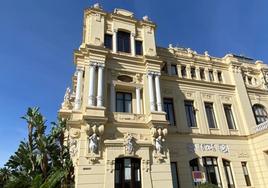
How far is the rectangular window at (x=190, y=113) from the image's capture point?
2036 centimetres

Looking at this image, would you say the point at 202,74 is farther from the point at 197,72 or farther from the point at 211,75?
the point at 211,75

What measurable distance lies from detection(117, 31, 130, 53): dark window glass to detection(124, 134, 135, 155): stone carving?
27.7 ft

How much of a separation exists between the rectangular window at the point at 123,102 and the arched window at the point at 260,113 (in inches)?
591

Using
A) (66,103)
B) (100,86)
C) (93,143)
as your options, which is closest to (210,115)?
(100,86)

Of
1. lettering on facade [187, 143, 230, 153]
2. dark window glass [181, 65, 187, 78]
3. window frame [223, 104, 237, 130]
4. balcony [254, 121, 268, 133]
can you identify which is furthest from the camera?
dark window glass [181, 65, 187, 78]

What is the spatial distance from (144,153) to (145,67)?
7779mm

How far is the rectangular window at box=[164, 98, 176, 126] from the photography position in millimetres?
19734

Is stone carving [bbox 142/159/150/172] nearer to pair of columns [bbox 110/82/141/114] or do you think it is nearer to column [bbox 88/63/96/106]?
pair of columns [bbox 110/82/141/114]

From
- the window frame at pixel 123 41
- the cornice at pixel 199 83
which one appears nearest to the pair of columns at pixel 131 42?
the window frame at pixel 123 41

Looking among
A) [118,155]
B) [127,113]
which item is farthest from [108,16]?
[118,155]

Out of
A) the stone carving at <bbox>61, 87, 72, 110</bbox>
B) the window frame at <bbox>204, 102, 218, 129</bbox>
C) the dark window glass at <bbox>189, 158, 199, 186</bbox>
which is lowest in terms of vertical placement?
A: the dark window glass at <bbox>189, 158, 199, 186</bbox>

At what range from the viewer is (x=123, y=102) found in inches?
717

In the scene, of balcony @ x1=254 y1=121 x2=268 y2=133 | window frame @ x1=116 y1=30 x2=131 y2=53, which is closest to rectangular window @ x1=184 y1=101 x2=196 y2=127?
balcony @ x1=254 y1=121 x2=268 y2=133

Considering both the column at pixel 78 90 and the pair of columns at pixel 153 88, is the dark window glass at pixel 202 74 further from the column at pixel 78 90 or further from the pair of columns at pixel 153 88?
the column at pixel 78 90
